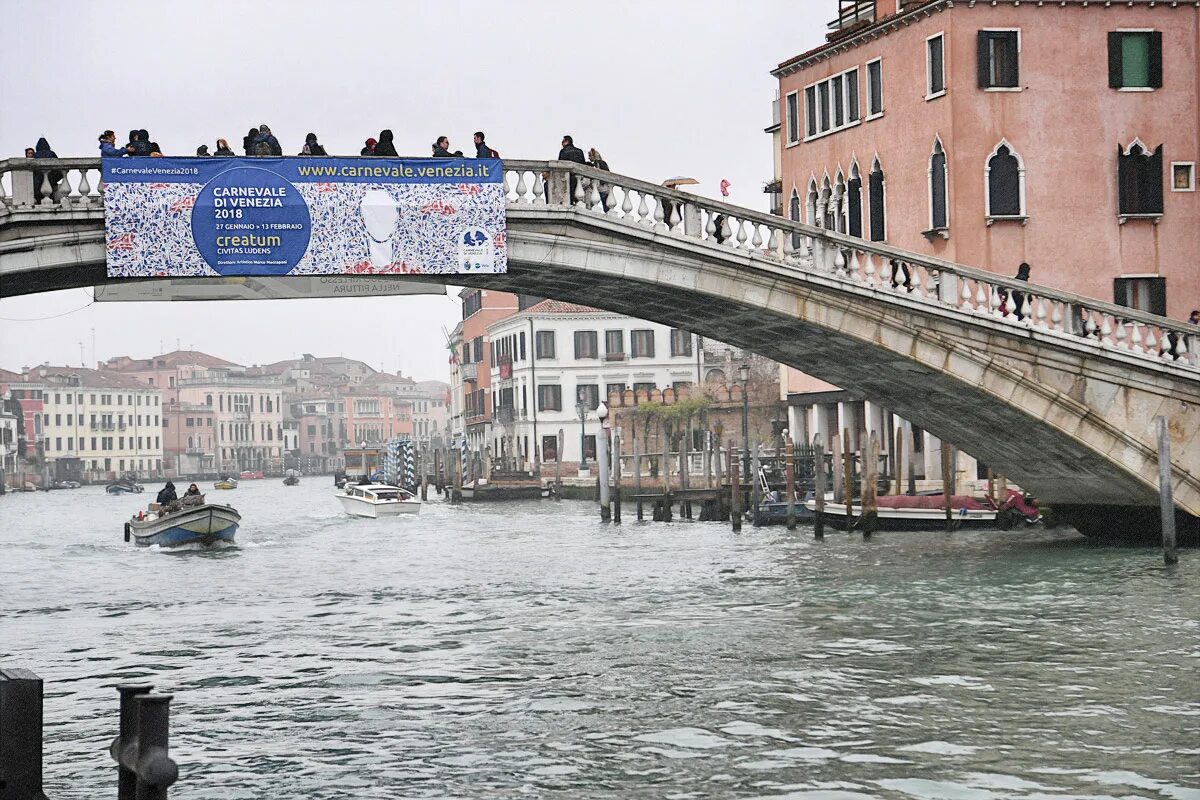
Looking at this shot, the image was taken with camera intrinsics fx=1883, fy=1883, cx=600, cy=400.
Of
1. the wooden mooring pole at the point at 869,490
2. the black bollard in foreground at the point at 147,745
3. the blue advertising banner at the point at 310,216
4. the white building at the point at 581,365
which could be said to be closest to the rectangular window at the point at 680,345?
the white building at the point at 581,365

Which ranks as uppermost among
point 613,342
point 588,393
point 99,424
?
point 613,342

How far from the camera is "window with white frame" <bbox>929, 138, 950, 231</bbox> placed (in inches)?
1070

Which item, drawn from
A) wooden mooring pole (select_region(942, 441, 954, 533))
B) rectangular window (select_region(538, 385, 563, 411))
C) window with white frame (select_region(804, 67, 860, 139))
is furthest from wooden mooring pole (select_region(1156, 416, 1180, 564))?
rectangular window (select_region(538, 385, 563, 411))

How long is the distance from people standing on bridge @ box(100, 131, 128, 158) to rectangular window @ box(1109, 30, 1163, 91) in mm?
14193

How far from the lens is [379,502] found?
162 ft

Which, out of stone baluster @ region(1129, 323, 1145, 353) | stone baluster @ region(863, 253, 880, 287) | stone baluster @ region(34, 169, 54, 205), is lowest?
stone baluster @ region(1129, 323, 1145, 353)

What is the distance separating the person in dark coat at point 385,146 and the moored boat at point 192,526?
15.4 meters

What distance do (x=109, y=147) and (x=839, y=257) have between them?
7.86 m

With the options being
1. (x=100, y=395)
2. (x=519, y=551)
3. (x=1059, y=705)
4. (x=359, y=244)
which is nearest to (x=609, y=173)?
(x=359, y=244)

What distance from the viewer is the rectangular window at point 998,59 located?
2669 centimetres

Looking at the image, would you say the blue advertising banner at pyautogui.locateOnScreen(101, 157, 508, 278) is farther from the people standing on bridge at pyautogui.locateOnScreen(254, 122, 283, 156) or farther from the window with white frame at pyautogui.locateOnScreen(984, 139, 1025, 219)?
the window with white frame at pyautogui.locateOnScreen(984, 139, 1025, 219)

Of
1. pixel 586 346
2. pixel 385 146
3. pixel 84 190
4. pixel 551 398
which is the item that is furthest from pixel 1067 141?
pixel 551 398

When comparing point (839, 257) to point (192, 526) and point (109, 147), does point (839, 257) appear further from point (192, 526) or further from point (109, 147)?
point (192, 526)

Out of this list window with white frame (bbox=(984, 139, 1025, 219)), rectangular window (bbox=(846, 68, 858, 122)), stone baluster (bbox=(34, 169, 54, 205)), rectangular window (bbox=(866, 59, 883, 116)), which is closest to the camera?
stone baluster (bbox=(34, 169, 54, 205))
